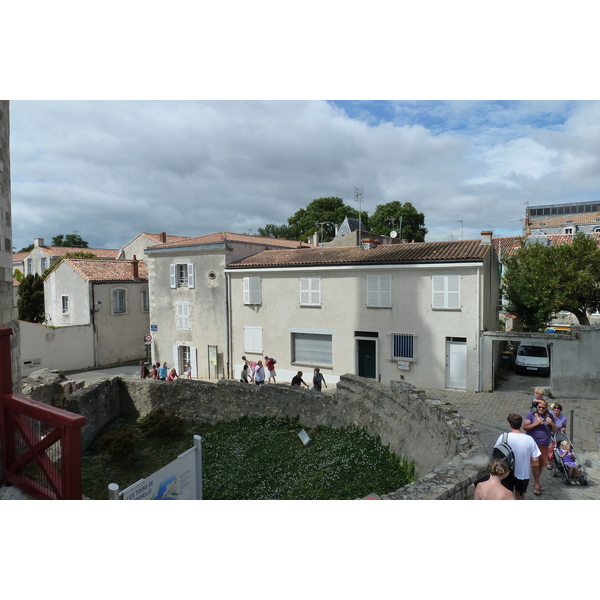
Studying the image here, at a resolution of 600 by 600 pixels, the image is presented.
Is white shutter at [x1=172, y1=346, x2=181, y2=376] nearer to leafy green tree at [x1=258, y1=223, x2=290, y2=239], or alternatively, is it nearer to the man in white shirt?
the man in white shirt

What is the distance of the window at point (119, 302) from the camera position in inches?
990

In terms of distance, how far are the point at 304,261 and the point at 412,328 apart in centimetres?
519

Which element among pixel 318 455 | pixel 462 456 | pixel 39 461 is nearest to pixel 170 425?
pixel 318 455

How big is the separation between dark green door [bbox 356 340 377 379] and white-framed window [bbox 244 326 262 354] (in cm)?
463

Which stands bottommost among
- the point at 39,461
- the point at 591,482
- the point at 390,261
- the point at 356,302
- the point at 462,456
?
the point at 591,482

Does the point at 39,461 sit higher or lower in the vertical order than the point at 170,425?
higher

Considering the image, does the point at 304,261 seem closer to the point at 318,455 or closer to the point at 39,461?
the point at 318,455

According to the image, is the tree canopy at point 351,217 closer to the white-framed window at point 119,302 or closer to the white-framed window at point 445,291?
the white-framed window at point 119,302

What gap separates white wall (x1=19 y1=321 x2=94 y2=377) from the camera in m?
21.4

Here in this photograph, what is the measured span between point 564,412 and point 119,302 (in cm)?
2192

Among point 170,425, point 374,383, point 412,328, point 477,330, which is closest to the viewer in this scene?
point 374,383

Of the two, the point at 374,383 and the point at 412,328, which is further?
the point at 412,328

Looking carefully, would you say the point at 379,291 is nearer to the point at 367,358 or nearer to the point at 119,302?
the point at 367,358

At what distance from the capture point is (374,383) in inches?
454
